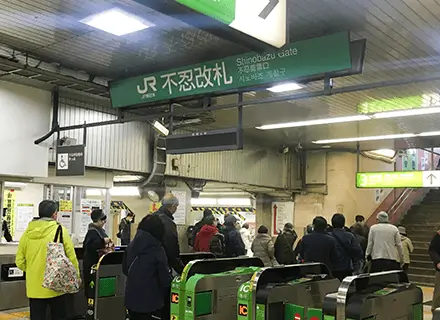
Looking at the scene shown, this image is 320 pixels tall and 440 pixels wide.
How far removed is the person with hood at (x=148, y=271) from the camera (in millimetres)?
4574

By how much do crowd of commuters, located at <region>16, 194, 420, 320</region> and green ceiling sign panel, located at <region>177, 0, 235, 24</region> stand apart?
7.45 feet

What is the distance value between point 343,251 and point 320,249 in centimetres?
46

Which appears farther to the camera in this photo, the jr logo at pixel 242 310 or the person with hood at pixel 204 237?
the person with hood at pixel 204 237

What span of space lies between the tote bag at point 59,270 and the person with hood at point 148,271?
0.58 metres

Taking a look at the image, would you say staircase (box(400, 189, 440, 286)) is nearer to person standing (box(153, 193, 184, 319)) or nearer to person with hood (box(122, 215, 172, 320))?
person standing (box(153, 193, 184, 319))

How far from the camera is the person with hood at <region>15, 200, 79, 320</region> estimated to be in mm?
4809

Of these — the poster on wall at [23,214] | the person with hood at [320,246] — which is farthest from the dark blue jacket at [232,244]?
the poster on wall at [23,214]

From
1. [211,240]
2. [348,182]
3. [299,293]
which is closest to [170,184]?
[211,240]

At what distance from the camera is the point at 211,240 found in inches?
311

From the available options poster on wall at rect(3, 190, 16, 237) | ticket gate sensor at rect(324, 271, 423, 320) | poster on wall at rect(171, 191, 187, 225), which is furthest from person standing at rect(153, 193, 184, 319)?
poster on wall at rect(3, 190, 16, 237)

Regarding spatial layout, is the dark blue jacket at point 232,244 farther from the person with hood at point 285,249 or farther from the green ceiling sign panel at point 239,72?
the green ceiling sign panel at point 239,72

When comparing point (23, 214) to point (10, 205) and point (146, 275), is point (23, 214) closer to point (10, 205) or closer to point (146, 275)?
point (10, 205)

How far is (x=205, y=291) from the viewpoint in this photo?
4.88 meters

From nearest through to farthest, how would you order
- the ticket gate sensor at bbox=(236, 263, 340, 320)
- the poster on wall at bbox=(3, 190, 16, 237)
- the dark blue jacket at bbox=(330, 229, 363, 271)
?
1. the ticket gate sensor at bbox=(236, 263, 340, 320)
2. the dark blue jacket at bbox=(330, 229, 363, 271)
3. the poster on wall at bbox=(3, 190, 16, 237)
